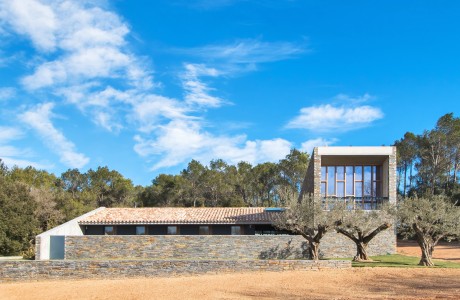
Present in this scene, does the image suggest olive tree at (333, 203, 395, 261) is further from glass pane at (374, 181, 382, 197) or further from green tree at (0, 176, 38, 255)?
green tree at (0, 176, 38, 255)

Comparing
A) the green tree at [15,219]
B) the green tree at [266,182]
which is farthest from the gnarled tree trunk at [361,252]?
the green tree at [266,182]

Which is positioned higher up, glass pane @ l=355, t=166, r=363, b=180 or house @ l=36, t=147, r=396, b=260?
glass pane @ l=355, t=166, r=363, b=180

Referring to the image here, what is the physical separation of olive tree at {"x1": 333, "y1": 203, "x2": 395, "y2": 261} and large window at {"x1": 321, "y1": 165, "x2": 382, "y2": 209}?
18.4 feet

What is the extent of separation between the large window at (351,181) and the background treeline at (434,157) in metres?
18.2

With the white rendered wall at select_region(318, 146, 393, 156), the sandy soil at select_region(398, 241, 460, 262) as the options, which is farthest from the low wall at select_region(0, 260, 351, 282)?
the sandy soil at select_region(398, 241, 460, 262)

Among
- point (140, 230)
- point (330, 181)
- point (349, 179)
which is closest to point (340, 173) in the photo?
A: point (349, 179)

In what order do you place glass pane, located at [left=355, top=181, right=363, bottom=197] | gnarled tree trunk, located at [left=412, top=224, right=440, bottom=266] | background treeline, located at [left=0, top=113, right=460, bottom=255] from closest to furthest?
gnarled tree trunk, located at [left=412, top=224, right=440, bottom=266] → glass pane, located at [left=355, top=181, right=363, bottom=197] → background treeline, located at [left=0, top=113, right=460, bottom=255]

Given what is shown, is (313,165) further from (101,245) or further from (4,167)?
(4,167)

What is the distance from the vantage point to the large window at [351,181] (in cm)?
3325

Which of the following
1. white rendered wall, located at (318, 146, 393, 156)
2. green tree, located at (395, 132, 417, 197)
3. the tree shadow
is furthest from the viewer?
green tree, located at (395, 132, 417, 197)

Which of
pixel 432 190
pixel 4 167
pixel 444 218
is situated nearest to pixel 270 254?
pixel 444 218

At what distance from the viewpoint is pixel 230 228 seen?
3459cm

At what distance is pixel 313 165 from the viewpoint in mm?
31359

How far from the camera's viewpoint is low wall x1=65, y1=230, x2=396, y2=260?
94.0 ft
